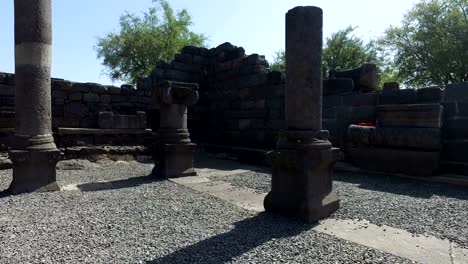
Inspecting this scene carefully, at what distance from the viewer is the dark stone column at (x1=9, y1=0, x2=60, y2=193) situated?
16.9 ft

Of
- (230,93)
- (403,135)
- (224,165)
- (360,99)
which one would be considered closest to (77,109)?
(224,165)

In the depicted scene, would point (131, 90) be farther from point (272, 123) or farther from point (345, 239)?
point (345, 239)

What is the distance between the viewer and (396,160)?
6262mm

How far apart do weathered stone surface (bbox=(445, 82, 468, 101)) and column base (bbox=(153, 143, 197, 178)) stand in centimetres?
493

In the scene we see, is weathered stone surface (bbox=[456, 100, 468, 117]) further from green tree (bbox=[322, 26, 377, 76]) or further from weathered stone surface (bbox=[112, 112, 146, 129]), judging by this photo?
green tree (bbox=[322, 26, 377, 76])

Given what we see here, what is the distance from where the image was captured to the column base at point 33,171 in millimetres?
5031

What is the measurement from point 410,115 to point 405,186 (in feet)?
4.65

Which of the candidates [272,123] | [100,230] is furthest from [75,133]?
[100,230]

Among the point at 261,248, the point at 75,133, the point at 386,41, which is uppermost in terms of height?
the point at 386,41

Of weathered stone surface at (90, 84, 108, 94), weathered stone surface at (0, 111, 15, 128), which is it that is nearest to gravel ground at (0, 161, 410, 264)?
weathered stone surface at (0, 111, 15, 128)

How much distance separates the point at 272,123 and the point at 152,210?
5299 millimetres

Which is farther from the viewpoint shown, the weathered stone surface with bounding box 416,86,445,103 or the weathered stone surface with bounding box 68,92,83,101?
the weathered stone surface with bounding box 68,92,83,101

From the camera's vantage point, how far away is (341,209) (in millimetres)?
4207

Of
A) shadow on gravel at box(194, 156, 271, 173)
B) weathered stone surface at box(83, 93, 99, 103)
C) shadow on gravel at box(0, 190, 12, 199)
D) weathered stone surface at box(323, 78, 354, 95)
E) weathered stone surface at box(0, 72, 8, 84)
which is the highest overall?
weathered stone surface at box(0, 72, 8, 84)
